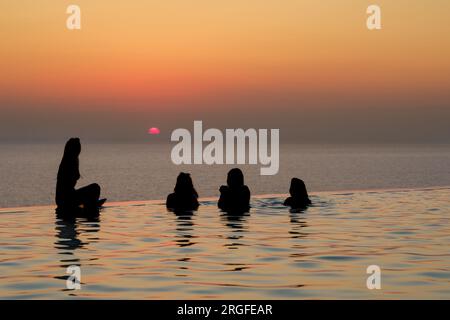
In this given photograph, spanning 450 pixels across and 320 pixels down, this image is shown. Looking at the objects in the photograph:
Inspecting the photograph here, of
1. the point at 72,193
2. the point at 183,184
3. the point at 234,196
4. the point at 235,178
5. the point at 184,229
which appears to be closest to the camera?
the point at 184,229

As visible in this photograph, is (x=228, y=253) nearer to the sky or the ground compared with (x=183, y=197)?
nearer to the ground

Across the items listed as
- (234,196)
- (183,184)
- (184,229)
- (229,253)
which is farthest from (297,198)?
(229,253)

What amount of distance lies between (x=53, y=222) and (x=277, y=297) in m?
17.6

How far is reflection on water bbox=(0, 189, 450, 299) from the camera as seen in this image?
58.3ft

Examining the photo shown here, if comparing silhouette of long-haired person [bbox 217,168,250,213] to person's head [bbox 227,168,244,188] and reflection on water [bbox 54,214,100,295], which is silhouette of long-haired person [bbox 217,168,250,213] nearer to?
person's head [bbox 227,168,244,188]

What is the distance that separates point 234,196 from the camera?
3934 centimetres

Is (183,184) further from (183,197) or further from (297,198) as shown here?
(297,198)

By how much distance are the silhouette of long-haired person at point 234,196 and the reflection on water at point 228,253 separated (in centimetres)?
97

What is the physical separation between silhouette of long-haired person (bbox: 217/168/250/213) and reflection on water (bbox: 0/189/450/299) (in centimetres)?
97

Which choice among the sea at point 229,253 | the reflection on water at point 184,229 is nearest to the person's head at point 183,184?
the sea at point 229,253

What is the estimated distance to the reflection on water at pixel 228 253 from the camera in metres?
17.8

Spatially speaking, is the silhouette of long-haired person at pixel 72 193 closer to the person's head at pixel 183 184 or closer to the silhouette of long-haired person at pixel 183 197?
the silhouette of long-haired person at pixel 183 197

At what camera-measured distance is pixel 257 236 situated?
27750 mm

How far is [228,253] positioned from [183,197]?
16.2 metres
